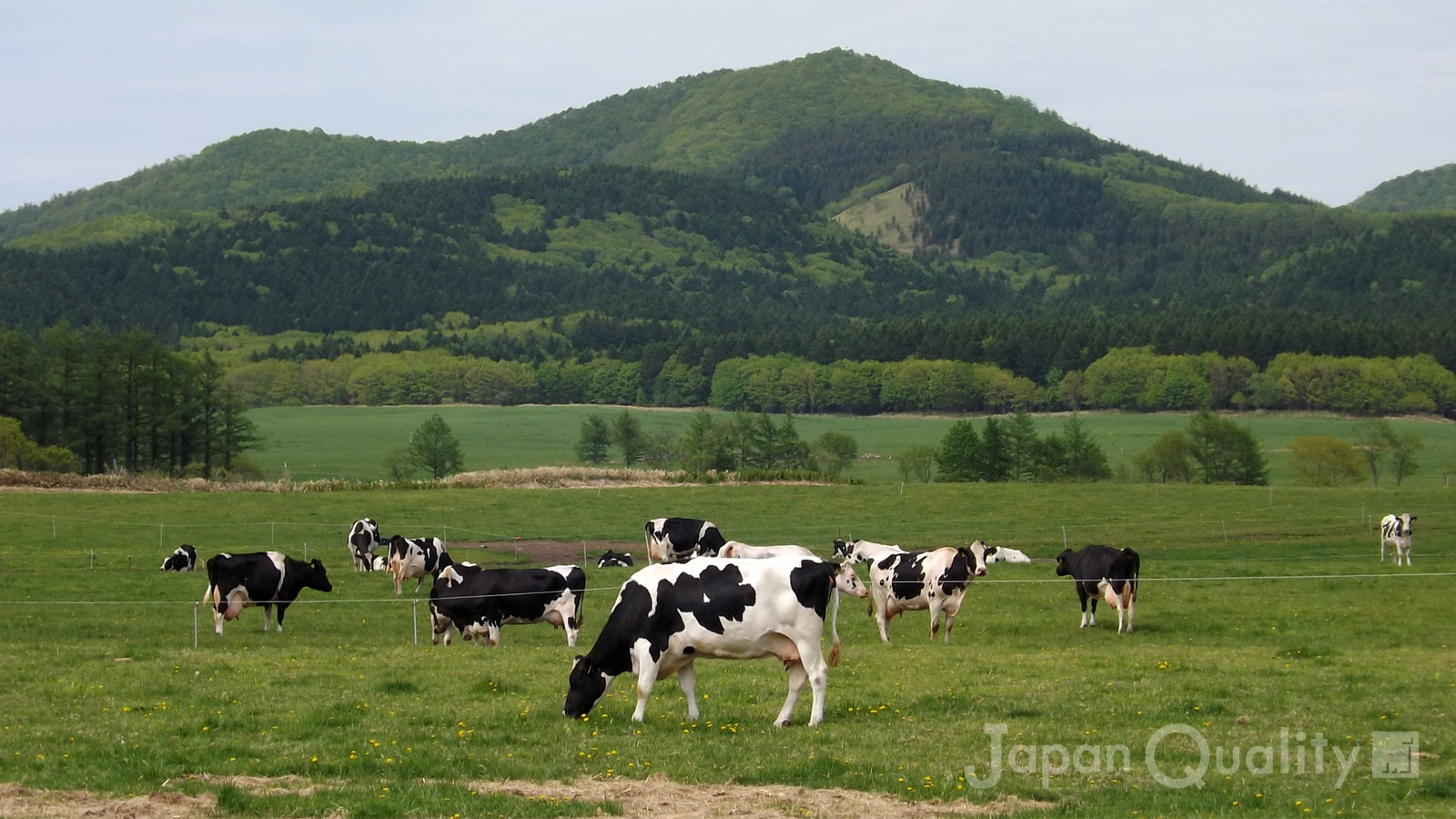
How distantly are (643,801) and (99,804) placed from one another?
4725 millimetres

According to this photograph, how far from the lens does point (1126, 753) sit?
46.2 ft

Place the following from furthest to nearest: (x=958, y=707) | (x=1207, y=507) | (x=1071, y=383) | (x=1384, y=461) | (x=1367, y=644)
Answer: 1. (x=1071, y=383)
2. (x=1384, y=461)
3. (x=1207, y=507)
4. (x=1367, y=644)
5. (x=958, y=707)

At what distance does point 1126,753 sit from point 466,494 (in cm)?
5223

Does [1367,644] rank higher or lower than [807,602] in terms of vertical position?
lower

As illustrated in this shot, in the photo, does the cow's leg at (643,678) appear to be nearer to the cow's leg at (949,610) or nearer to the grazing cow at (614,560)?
the cow's leg at (949,610)

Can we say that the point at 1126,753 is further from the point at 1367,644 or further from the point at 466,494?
the point at 466,494

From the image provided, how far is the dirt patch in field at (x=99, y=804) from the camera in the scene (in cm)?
1147

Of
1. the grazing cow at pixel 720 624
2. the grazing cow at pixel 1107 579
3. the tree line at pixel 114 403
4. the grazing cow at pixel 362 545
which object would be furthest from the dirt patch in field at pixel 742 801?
the tree line at pixel 114 403

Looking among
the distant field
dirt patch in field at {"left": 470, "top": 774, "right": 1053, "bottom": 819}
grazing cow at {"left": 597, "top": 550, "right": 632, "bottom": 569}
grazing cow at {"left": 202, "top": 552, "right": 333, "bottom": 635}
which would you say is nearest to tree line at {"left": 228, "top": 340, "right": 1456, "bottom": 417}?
the distant field

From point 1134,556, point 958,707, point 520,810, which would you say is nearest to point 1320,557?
point 1134,556

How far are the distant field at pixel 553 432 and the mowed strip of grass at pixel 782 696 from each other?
2902 inches

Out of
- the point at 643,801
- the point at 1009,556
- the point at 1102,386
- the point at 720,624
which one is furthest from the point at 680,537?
the point at 1102,386

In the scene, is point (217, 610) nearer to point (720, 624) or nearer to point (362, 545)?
point (362, 545)

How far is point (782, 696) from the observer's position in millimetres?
18141
